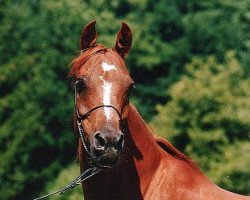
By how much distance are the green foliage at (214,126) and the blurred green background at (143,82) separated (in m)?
0.03

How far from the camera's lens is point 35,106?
80.2 ft

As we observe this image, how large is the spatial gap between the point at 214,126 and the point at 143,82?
1605 cm

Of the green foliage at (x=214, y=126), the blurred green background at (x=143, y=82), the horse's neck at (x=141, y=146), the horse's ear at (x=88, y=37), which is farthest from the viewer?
the blurred green background at (x=143, y=82)

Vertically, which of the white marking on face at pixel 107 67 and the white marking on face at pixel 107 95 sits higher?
the white marking on face at pixel 107 67

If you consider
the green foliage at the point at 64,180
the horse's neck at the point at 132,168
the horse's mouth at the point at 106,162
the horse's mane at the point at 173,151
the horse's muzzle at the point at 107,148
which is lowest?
the green foliage at the point at 64,180

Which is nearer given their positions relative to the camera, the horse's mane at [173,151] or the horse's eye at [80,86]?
the horse's eye at [80,86]

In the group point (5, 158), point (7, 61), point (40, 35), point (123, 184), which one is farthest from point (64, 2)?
point (123, 184)

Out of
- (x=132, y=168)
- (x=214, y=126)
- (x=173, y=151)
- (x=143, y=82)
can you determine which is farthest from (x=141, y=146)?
(x=143, y=82)

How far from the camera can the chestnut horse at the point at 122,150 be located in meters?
4.86

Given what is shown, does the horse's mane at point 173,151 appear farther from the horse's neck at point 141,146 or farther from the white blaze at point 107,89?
the white blaze at point 107,89

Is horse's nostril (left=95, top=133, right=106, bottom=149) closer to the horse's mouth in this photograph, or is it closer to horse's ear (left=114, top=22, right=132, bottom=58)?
the horse's mouth

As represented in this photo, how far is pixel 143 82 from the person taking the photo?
33.4 meters

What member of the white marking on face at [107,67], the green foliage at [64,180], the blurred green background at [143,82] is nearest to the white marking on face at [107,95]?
the white marking on face at [107,67]

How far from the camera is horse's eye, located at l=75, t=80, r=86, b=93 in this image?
16.5 feet
